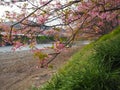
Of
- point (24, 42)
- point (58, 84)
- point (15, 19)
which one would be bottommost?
point (58, 84)

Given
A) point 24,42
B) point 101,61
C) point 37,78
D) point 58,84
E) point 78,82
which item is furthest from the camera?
point 37,78

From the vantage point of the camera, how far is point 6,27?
786 cm

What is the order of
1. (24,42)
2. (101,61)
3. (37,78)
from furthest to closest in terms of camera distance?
(37,78) < (24,42) < (101,61)

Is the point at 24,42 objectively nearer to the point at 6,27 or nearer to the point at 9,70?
the point at 6,27

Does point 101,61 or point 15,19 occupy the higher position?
point 15,19

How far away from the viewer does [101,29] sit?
16.8 metres

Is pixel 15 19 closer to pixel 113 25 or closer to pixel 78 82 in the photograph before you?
pixel 78 82

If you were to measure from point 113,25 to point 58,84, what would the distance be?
10.9 m

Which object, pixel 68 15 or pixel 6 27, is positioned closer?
pixel 68 15

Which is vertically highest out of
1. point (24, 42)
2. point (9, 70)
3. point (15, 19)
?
point (15, 19)

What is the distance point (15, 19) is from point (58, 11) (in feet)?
6.36

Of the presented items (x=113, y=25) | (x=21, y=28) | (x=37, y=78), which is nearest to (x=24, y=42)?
(x=21, y=28)

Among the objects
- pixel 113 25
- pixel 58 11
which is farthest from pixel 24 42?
pixel 113 25

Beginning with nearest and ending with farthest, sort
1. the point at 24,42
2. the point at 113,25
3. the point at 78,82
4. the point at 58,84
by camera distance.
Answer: the point at 78,82, the point at 58,84, the point at 24,42, the point at 113,25
